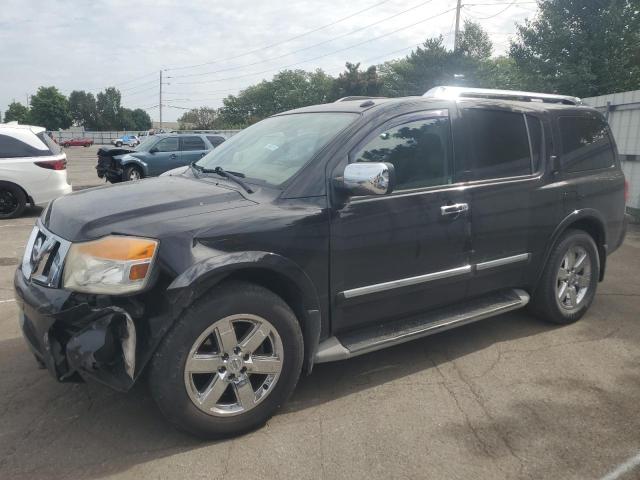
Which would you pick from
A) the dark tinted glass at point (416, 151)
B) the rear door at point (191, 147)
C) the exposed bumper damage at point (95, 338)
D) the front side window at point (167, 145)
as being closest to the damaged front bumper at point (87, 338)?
the exposed bumper damage at point (95, 338)

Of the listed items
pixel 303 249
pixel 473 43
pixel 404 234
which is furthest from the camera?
pixel 473 43

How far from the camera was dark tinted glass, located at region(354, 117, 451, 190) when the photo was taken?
344cm

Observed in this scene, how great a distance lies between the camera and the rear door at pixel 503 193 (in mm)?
3820

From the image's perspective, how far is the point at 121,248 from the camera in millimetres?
2619

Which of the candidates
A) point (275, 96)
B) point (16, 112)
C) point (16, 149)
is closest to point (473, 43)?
point (16, 149)

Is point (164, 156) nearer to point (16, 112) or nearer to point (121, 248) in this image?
point (121, 248)

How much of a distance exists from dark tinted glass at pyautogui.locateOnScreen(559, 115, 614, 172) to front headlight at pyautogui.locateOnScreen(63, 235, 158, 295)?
3.46 meters

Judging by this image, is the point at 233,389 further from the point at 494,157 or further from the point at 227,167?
the point at 494,157

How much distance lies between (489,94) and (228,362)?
9.48ft

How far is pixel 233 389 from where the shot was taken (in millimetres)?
2855

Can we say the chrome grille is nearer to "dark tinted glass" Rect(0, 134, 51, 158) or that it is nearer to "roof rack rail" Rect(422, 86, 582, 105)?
"roof rack rail" Rect(422, 86, 582, 105)

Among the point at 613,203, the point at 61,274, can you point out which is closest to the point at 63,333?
the point at 61,274

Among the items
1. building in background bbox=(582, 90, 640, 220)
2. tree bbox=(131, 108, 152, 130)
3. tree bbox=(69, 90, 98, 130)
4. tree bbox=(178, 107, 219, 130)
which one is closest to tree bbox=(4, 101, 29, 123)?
tree bbox=(69, 90, 98, 130)

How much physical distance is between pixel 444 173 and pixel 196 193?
168cm
